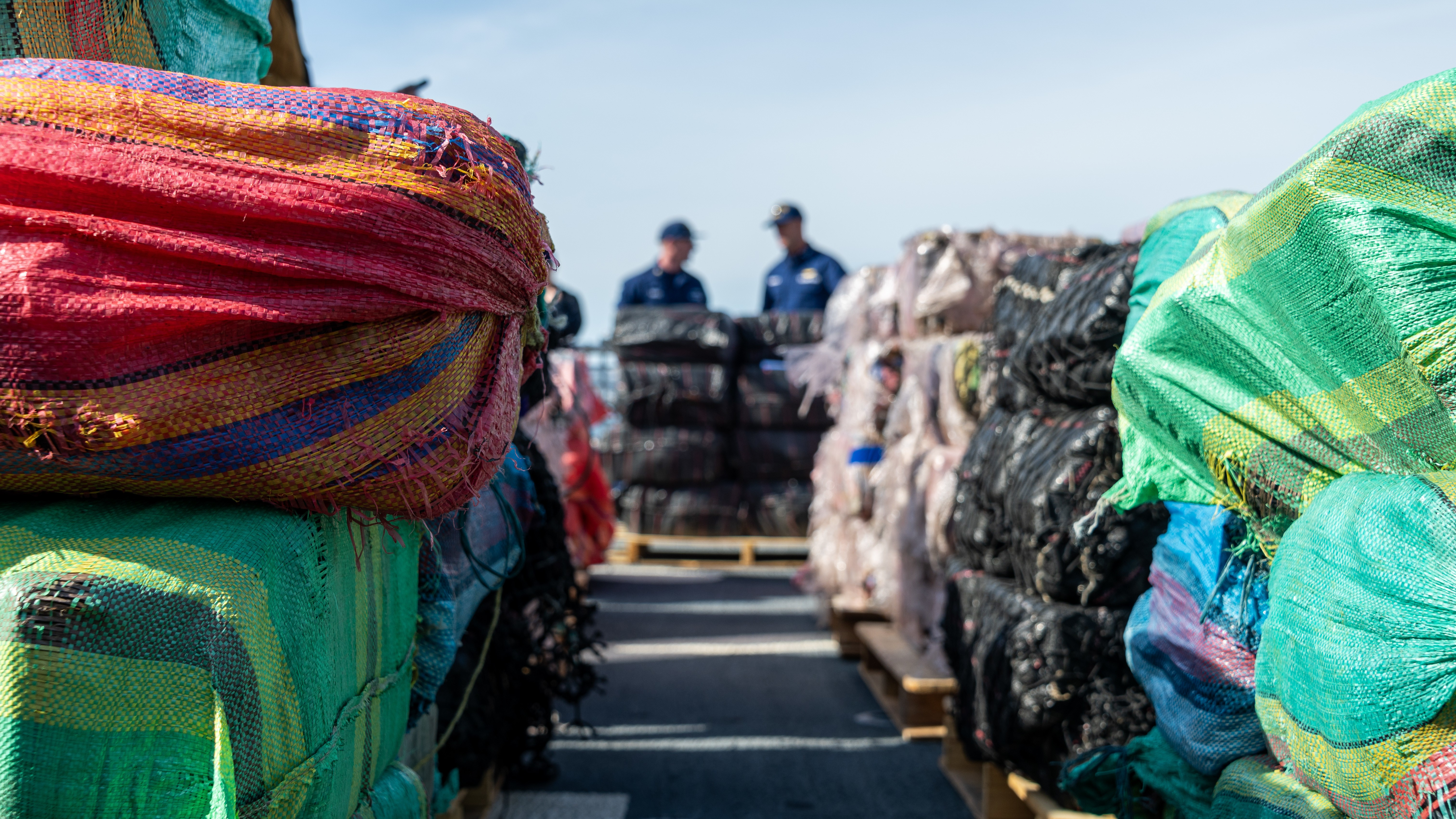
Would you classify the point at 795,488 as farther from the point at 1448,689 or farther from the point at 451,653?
the point at 1448,689

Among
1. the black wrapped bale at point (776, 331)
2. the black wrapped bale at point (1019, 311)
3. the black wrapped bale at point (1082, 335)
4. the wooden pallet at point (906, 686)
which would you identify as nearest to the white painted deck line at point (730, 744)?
the wooden pallet at point (906, 686)

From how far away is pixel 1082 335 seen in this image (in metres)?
2.25

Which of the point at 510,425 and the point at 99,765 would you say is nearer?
the point at 99,765

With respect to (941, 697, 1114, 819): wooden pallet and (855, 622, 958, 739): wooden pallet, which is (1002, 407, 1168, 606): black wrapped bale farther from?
(855, 622, 958, 739): wooden pallet

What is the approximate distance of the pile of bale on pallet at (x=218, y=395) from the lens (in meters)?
0.91

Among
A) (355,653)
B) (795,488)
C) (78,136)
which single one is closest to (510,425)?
(355,653)

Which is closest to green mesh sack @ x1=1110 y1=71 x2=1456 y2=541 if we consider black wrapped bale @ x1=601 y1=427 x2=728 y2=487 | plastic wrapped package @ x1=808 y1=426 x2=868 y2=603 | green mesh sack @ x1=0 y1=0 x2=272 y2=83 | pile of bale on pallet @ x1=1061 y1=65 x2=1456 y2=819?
pile of bale on pallet @ x1=1061 y1=65 x2=1456 y2=819

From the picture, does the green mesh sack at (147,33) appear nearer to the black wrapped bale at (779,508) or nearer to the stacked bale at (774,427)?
the stacked bale at (774,427)

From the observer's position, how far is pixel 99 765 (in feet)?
2.96

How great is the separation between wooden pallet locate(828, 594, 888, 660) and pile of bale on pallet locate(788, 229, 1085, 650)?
0.05 meters

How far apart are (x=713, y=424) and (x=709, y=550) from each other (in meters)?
0.89

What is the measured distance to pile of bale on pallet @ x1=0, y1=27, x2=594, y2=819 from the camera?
910 millimetres

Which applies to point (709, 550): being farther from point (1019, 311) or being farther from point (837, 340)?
Result: point (1019, 311)

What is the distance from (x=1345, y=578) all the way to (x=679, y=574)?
19.9 ft
